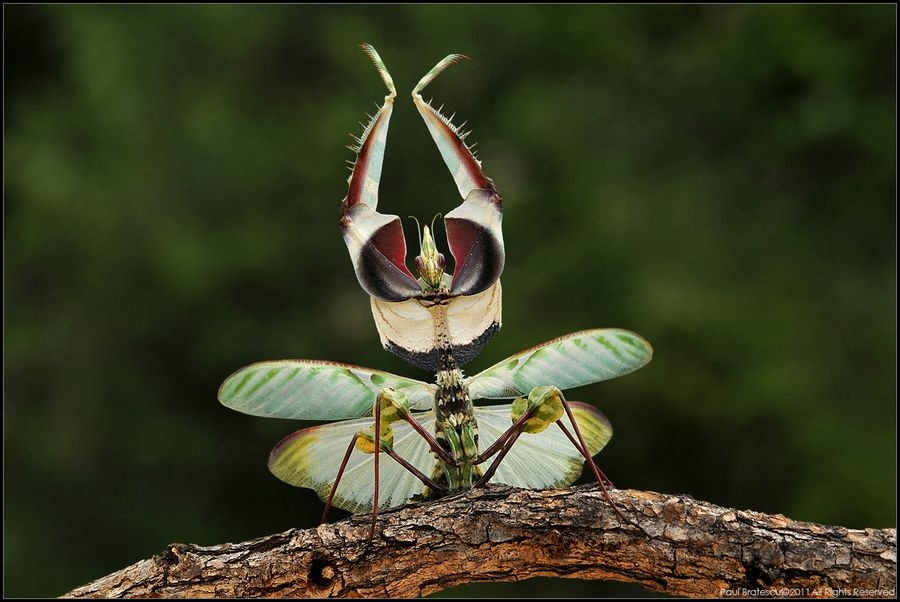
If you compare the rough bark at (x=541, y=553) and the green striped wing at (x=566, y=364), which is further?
the green striped wing at (x=566, y=364)

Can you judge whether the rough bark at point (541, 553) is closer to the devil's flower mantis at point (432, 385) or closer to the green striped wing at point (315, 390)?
the devil's flower mantis at point (432, 385)

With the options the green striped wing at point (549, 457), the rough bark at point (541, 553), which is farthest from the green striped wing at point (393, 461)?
the rough bark at point (541, 553)

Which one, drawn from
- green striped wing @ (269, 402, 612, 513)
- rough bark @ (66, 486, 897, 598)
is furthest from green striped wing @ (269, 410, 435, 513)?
rough bark @ (66, 486, 897, 598)

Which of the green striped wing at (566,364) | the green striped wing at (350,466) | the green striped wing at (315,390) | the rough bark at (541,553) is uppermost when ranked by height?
the green striped wing at (566,364)

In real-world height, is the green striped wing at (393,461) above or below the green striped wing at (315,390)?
below

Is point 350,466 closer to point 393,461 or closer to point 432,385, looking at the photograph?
point 393,461

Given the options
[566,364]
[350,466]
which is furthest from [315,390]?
[566,364]
